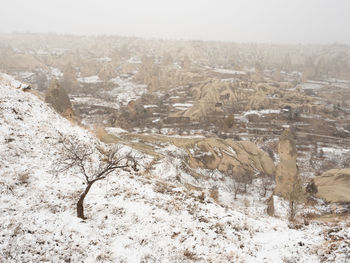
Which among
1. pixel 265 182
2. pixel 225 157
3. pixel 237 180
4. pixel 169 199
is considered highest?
pixel 169 199

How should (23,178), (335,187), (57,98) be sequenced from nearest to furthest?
(23,178) → (335,187) → (57,98)

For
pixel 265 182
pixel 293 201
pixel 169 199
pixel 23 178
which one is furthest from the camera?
pixel 265 182

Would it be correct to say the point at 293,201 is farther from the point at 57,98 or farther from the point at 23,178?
the point at 57,98

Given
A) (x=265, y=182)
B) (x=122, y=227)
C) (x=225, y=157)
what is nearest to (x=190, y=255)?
(x=122, y=227)

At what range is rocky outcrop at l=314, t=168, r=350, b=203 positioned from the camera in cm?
2131

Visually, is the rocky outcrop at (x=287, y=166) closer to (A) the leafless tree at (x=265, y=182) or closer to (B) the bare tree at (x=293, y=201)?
(A) the leafless tree at (x=265, y=182)

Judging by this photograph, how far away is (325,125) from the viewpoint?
6712cm

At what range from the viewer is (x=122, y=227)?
8438 mm

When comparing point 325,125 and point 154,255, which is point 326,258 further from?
point 325,125

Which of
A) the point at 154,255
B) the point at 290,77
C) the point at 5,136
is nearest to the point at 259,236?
the point at 154,255

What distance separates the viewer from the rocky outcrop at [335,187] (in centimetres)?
2131

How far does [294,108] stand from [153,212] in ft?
269

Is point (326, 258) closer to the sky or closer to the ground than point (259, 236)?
closer to the sky

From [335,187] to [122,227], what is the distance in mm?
26063
